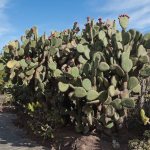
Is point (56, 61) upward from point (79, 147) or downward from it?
upward

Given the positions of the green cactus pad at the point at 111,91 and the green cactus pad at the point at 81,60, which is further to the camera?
the green cactus pad at the point at 81,60

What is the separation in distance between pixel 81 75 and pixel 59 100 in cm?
110

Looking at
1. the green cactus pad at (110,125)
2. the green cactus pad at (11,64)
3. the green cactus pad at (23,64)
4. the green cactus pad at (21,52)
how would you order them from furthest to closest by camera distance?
the green cactus pad at (21,52)
the green cactus pad at (11,64)
the green cactus pad at (23,64)
the green cactus pad at (110,125)

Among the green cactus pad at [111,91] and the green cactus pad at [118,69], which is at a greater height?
the green cactus pad at [118,69]

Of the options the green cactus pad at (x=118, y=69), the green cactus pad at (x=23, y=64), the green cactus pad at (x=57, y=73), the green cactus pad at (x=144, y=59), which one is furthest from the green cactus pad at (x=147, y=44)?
the green cactus pad at (x=23, y=64)

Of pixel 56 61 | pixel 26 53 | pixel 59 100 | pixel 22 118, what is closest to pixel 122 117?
pixel 59 100

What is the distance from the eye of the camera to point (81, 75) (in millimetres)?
7633

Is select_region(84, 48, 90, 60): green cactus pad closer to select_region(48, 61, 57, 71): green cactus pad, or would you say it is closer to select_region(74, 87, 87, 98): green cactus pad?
select_region(48, 61, 57, 71): green cactus pad

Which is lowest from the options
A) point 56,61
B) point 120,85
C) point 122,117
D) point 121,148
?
point 121,148

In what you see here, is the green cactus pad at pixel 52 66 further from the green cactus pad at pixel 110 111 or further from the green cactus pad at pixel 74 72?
the green cactus pad at pixel 110 111

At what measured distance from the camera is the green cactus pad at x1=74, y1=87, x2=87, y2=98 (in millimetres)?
7078

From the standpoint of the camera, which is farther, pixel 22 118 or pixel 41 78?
pixel 22 118

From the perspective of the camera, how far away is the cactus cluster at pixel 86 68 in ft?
23.3

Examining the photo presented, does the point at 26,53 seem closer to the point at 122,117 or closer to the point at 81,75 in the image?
the point at 81,75
